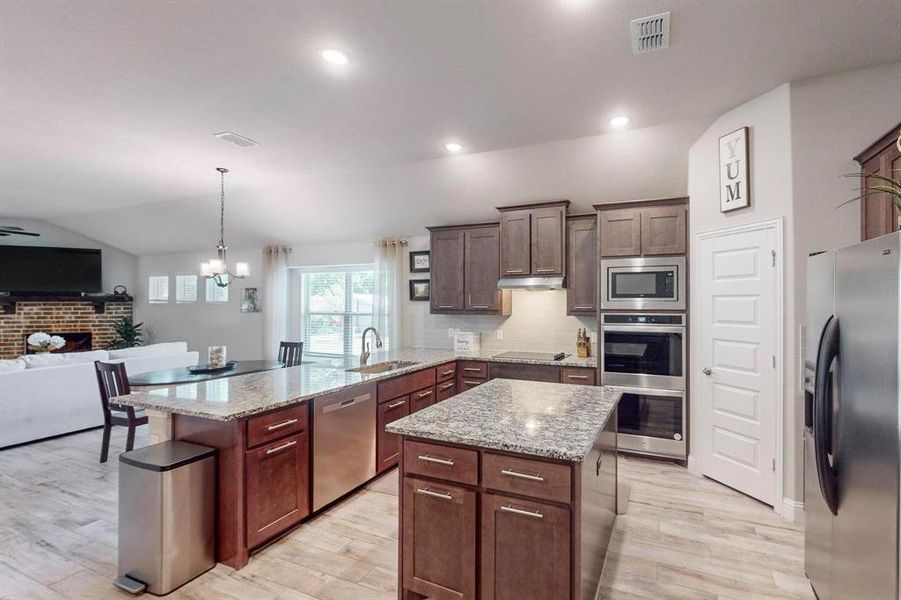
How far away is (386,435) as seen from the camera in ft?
12.2

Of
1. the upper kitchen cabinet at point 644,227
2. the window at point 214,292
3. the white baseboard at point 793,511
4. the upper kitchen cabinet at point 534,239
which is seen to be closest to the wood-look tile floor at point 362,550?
the white baseboard at point 793,511

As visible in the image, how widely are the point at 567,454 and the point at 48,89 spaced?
3.99 meters

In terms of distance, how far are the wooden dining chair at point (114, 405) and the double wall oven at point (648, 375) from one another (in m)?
4.33

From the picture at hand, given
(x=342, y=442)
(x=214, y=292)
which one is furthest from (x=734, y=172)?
(x=214, y=292)

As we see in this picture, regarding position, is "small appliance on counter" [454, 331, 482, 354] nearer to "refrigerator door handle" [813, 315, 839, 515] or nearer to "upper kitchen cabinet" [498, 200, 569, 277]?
"upper kitchen cabinet" [498, 200, 569, 277]

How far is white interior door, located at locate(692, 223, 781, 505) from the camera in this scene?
312 centimetres

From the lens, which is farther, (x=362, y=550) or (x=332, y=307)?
(x=332, y=307)

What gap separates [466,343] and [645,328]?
81.3 inches

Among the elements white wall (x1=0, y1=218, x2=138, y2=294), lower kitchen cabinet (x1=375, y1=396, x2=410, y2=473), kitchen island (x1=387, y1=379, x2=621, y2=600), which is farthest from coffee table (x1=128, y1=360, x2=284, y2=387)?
white wall (x1=0, y1=218, x2=138, y2=294)

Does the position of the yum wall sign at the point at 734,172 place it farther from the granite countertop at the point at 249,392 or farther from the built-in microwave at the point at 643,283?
the granite countertop at the point at 249,392

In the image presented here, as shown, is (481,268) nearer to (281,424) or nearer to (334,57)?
(334,57)

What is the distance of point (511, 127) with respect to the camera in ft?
12.1

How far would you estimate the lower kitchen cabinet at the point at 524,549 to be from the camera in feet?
5.42

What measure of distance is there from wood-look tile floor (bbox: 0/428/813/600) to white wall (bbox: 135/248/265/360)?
394 cm
